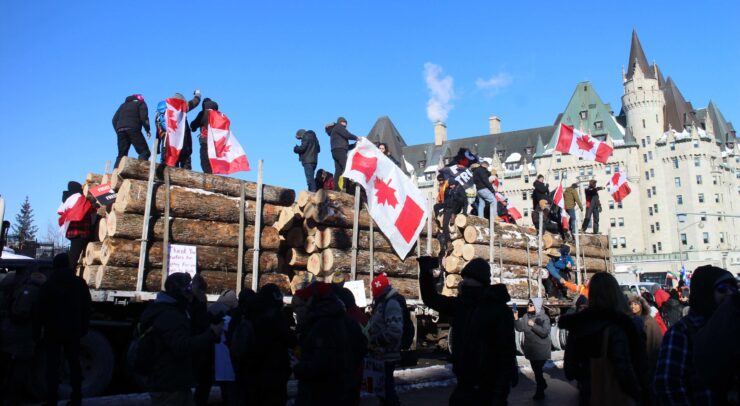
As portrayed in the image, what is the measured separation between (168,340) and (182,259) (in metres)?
4.86

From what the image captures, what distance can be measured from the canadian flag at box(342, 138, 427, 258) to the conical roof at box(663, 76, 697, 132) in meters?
97.5

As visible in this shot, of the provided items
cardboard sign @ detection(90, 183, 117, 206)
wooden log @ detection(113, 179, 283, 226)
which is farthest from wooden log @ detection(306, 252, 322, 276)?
cardboard sign @ detection(90, 183, 117, 206)

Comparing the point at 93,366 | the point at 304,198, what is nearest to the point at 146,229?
the point at 93,366

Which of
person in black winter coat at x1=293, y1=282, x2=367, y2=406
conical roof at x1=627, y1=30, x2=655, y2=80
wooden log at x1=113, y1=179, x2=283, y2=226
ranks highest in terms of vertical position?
conical roof at x1=627, y1=30, x2=655, y2=80

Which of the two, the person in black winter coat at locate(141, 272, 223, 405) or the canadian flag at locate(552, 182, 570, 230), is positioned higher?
the canadian flag at locate(552, 182, 570, 230)

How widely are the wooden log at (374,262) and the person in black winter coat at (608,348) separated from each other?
692cm

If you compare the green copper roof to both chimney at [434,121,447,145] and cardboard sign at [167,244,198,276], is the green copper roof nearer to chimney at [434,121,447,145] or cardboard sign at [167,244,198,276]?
chimney at [434,121,447,145]

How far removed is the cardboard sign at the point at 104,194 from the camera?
9.75 metres

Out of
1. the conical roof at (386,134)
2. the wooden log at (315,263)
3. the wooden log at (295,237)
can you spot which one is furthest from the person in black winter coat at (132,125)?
the conical roof at (386,134)

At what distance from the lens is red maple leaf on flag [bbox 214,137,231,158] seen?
37.6ft

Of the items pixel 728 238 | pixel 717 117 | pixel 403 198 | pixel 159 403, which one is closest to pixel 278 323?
pixel 159 403

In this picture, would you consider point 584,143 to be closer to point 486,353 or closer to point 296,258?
point 296,258

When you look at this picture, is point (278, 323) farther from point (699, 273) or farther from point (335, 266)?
point (335, 266)

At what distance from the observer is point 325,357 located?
4.61 meters
